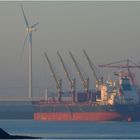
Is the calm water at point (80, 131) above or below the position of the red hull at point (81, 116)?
below

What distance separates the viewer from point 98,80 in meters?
165

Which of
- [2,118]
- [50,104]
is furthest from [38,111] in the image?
[2,118]

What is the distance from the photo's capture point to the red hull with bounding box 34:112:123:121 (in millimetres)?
144125

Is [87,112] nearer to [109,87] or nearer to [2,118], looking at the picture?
[109,87]

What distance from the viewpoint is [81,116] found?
484 ft

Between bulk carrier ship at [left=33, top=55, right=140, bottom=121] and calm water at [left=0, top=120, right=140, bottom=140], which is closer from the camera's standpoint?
calm water at [left=0, top=120, right=140, bottom=140]

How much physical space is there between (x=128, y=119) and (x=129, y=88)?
11.0 m

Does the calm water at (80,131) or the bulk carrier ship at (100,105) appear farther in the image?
the bulk carrier ship at (100,105)

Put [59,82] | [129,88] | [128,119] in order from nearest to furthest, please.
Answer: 1. [128,119]
2. [129,88]
3. [59,82]

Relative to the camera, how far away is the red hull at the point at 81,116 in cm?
14412

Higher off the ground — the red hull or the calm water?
the red hull

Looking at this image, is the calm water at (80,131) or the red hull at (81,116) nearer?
the calm water at (80,131)

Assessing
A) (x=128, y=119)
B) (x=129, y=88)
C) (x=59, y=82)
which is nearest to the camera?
(x=128, y=119)

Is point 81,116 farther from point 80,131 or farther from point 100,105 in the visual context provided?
point 80,131
